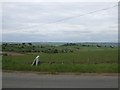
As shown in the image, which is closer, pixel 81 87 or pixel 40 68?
pixel 81 87

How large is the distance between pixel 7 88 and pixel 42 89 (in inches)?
64.8

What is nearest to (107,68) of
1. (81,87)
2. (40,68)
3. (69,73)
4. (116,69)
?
(116,69)

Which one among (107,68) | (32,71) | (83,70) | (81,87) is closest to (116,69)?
(107,68)

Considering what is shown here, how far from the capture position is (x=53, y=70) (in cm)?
2214

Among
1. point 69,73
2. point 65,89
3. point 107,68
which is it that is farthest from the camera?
point 107,68

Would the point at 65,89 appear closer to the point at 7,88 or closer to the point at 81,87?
the point at 81,87

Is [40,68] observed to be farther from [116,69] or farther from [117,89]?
[117,89]

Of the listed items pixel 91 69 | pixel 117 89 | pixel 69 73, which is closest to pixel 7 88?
pixel 117 89

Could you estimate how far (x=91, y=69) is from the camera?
71.5 feet

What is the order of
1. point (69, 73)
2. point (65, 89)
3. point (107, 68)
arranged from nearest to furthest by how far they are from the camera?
point (65, 89) < point (69, 73) < point (107, 68)

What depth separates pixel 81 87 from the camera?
527 inches

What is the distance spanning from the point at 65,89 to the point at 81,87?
3.27 ft

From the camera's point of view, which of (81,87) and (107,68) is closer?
(81,87)

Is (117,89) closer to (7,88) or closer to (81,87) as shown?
(81,87)
